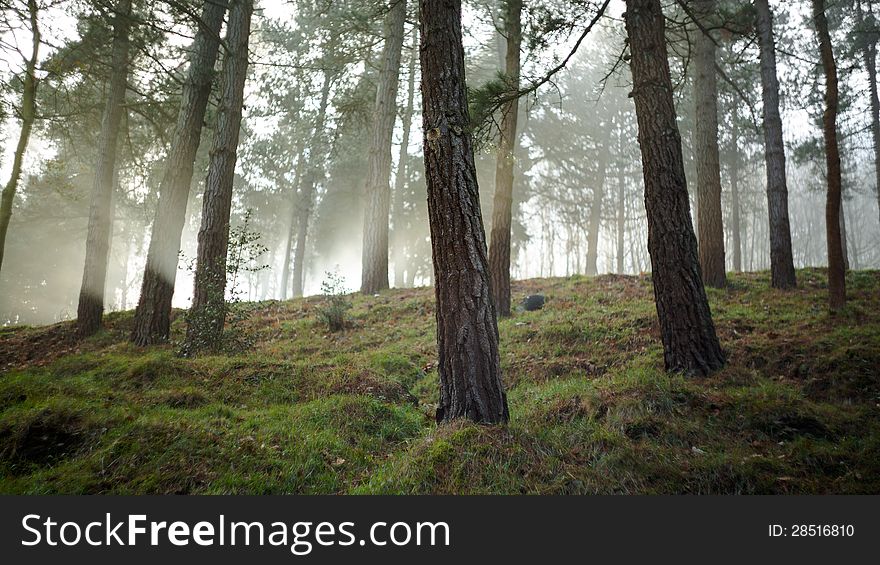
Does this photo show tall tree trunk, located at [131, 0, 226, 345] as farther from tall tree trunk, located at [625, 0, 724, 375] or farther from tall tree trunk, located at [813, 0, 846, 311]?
tall tree trunk, located at [813, 0, 846, 311]

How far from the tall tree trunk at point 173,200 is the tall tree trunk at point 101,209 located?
6.85 ft

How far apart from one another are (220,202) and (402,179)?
14338 mm

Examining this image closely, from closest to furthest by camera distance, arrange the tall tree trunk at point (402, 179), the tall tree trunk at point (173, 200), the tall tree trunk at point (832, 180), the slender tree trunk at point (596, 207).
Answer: the tall tree trunk at point (832, 180), the tall tree trunk at point (173, 200), the tall tree trunk at point (402, 179), the slender tree trunk at point (596, 207)

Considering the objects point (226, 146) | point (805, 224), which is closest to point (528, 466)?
point (226, 146)

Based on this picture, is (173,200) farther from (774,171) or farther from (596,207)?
(596,207)

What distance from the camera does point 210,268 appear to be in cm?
770

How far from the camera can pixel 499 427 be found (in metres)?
3.65

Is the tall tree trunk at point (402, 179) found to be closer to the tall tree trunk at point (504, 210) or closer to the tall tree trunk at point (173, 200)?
the tall tree trunk at point (504, 210)

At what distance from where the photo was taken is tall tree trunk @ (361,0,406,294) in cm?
1301

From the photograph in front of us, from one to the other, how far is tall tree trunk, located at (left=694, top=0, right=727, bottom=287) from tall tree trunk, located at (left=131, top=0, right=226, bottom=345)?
10.6 metres

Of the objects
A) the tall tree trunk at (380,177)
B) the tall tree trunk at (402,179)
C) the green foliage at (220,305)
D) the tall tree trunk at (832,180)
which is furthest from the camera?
the tall tree trunk at (402,179)

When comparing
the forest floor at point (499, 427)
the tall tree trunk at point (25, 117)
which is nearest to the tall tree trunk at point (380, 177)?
the forest floor at point (499, 427)

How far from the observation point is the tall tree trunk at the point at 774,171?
31.2 ft

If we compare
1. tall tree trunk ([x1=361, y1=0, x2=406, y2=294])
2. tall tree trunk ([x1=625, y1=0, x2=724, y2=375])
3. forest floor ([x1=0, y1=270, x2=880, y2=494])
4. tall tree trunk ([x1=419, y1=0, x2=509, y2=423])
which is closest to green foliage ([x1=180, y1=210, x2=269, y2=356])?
forest floor ([x1=0, y1=270, x2=880, y2=494])
